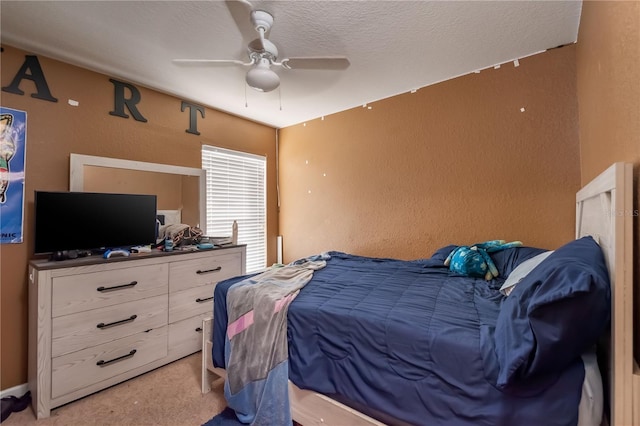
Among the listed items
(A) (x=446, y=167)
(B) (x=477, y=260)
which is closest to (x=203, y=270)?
(B) (x=477, y=260)

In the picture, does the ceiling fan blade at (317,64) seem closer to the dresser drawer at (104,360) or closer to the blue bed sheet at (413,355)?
the blue bed sheet at (413,355)

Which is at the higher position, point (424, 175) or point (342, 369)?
point (424, 175)

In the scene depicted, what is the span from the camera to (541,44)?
2049 mm

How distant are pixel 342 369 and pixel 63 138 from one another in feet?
8.60

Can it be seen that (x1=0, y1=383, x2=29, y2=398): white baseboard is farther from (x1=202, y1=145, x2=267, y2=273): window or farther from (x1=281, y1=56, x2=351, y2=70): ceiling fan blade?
(x1=281, y1=56, x2=351, y2=70): ceiling fan blade

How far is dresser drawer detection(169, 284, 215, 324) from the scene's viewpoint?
89.3 inches

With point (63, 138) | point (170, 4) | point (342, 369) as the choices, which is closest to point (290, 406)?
point (342, 369)

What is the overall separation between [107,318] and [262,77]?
1.97 metres

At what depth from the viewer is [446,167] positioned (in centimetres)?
262

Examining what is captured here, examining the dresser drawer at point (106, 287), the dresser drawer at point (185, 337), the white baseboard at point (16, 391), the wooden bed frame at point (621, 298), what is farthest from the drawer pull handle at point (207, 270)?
the wooden bed frame at point (621, 298)

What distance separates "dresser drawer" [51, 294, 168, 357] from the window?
1.18 m

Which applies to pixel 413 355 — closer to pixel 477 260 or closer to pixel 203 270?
pixel 477 260

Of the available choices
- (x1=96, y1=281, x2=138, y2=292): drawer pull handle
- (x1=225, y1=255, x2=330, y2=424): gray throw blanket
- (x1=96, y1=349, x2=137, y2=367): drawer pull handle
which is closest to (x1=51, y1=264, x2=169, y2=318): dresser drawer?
(x1=96, y1=281, x2=138, y2=292): drawer pull handle

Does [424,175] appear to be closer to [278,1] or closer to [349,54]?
[349,54]
